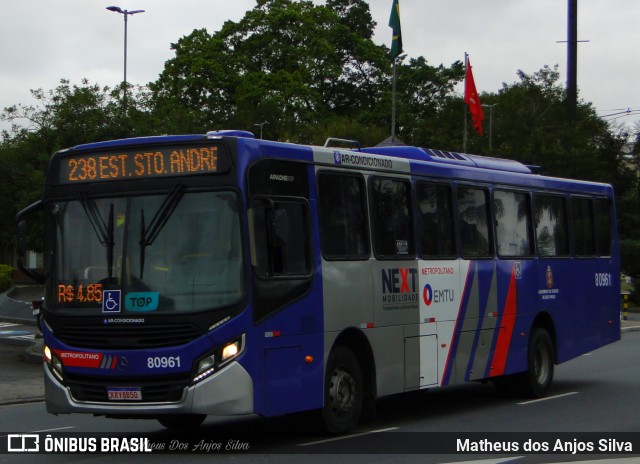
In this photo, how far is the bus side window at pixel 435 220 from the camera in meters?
14.0

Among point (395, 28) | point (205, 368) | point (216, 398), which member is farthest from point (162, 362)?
point (395, 28)

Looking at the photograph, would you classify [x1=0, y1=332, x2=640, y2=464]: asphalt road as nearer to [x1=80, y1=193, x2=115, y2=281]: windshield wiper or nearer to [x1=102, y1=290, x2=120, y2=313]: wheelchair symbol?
[x1=102, y1=290, x2=120, y2=313]: wheelchair symbol

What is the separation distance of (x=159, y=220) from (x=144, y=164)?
0.68 metres

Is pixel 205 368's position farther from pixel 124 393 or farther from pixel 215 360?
pixel 124 393

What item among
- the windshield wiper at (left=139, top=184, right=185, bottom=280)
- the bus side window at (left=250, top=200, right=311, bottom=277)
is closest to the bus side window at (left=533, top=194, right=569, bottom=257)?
the bus side window at (left=250, top=200, right=311, bottom=277)

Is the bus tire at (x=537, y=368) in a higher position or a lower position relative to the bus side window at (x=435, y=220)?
lower

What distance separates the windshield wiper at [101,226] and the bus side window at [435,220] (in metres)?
4.36

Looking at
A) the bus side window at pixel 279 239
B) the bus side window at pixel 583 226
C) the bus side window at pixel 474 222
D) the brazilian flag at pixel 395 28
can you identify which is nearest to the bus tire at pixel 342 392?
the bus side window at pixel 279 239

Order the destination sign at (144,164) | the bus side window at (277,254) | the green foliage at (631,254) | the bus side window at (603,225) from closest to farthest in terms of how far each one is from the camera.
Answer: the bus side window at (277,254), the destination sign at (144,164), the bus side window at (603,225), the green foliage at (631,254)

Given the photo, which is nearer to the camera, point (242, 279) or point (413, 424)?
point (242, 279)

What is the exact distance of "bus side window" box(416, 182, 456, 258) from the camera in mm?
13953

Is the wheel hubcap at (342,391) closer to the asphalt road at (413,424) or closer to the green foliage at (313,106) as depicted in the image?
the asphalt road at (413,424)

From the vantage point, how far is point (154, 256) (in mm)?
10734

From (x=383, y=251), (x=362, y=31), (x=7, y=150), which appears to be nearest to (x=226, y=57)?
(x=362, y=31)
